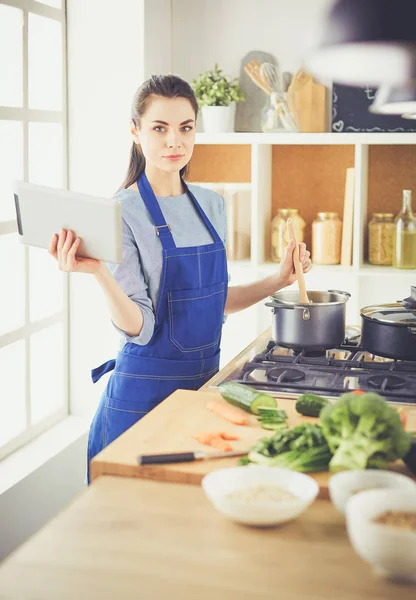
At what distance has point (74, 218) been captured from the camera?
2021 mm

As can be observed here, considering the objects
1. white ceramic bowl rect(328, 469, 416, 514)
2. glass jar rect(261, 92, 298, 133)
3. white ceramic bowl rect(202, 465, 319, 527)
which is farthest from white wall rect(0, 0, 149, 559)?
white ceramic bowl rect(328, 469, 416, 514)

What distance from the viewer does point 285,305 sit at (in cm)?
254

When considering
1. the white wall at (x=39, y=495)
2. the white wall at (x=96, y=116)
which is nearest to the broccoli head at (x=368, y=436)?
the white wall at (x=39, y=495)

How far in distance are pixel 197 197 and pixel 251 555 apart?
1686 mm

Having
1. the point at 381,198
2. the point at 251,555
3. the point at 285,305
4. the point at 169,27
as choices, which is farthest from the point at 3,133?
the point at 251,555

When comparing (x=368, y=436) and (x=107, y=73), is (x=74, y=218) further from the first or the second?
(x=107, y=73)

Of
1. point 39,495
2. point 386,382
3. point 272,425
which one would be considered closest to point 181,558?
point 272,425

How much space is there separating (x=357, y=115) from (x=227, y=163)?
69 centimetres

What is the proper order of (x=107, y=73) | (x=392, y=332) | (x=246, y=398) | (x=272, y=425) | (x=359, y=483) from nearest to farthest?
(x=359, y=483) → (x=272, y=425) → (x=246, y=398) → (x=392, y=332) → (x=107, y=73)

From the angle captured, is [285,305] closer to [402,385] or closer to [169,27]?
[402,385]

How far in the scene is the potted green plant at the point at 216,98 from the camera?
3.89 metres

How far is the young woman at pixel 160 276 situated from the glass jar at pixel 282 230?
1.23m

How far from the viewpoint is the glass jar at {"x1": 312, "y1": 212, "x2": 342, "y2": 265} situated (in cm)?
389

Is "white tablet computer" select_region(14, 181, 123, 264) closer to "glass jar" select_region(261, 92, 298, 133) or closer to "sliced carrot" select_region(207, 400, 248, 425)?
"sliced carrot" select_region(207, 400, 248, 425)
